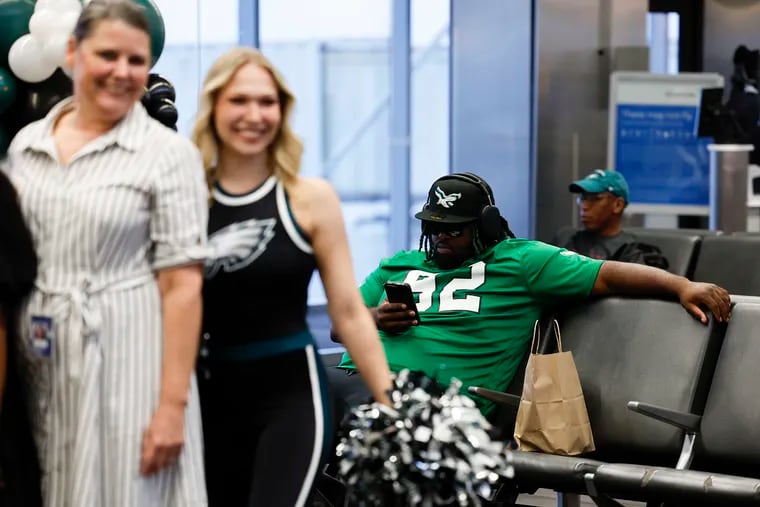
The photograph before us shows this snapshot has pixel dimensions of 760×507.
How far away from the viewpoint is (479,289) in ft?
14.1

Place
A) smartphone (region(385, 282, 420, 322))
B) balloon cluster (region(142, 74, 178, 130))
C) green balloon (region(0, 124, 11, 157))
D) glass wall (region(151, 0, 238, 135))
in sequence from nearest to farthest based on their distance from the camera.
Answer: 1. green balloon (region(0, 124, 11, 157))
2. balloon cluster (region(142, 74, 178, 130))
3. smartphone (region(385, 282, 420, 322))
4. glass wall (region(151, 0, 238, 135))

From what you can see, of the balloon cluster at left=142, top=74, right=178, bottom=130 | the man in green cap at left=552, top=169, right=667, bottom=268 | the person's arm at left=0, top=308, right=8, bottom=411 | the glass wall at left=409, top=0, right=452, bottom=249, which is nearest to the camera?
the person's arm at left=0, top=308, right=8, bottom=411

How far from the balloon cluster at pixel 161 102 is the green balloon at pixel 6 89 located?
0.37 m

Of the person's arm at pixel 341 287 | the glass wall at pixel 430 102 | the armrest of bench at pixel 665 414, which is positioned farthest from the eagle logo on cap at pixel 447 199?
the glass wall at pixel 430 102

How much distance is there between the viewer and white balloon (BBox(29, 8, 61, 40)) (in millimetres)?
3828

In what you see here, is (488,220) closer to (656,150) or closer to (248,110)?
(248,110)

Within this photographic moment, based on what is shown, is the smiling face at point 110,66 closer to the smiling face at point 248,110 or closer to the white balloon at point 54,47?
the smiling face at point 248,110

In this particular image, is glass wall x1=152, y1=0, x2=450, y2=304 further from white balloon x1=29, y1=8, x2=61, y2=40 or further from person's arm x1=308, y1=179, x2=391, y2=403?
person's arm x1=308, y1=179, x2=391, y2=403

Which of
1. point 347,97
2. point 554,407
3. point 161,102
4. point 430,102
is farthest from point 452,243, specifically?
point 347,97

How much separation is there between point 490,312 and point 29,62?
63.6 inches

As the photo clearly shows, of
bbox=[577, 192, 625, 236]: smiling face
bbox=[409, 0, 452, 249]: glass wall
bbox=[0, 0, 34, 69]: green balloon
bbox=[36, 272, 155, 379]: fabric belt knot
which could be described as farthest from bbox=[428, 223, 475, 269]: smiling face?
bbox=[409, 0, 452, 249]: glass wall

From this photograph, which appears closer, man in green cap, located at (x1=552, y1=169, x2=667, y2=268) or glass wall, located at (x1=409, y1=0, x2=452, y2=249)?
man in green cap, located at (x1=552, y1=169, x2=667, y2=268)

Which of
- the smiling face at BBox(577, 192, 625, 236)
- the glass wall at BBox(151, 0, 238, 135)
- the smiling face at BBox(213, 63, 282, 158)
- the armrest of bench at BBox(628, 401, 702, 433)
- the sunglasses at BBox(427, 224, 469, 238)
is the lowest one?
the armrest of bench at BBox(628, 401, 702, 433)

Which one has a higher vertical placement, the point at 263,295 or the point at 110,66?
the point at 110,66
